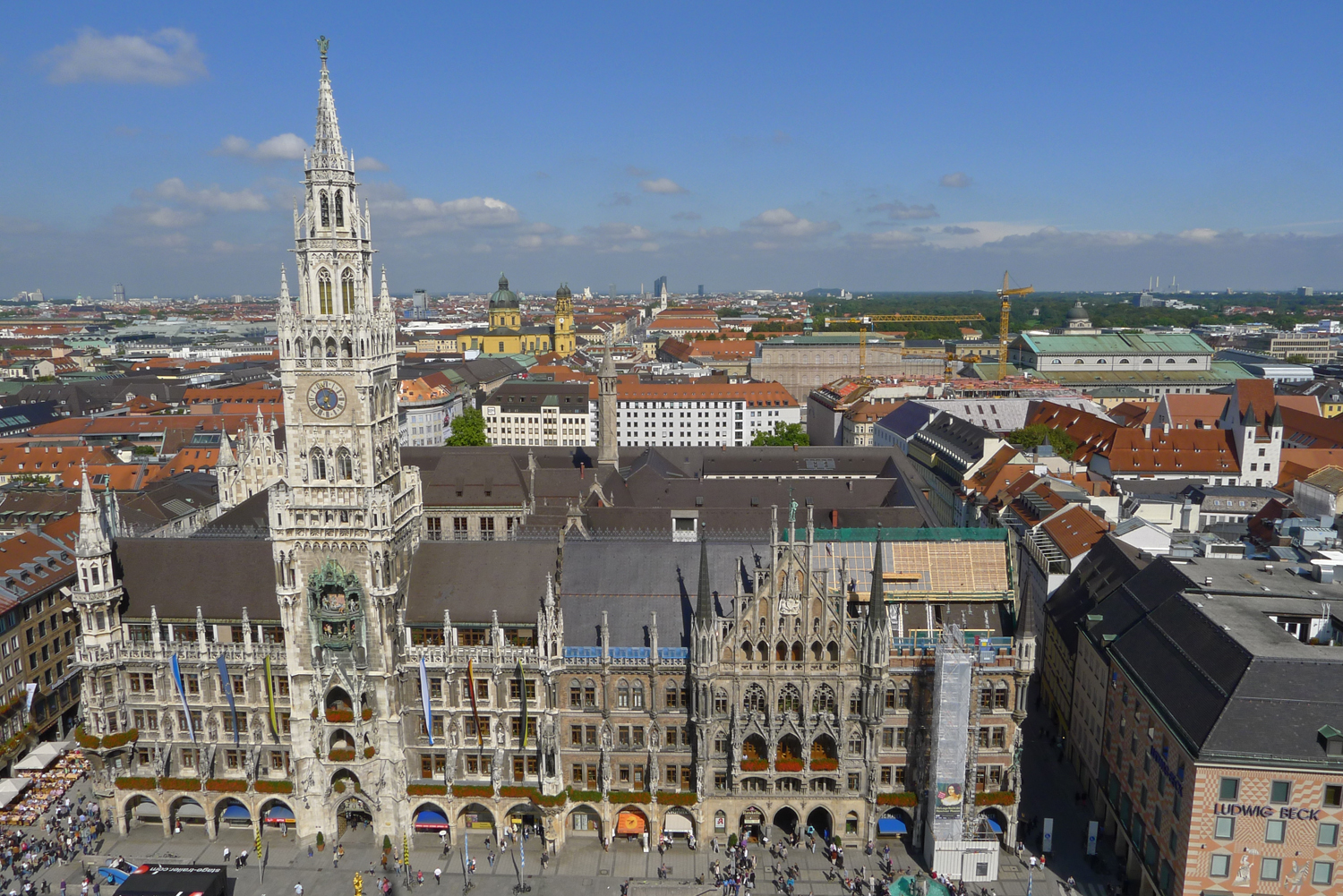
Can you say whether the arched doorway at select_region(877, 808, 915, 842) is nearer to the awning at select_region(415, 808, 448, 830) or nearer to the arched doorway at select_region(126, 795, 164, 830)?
the awning at select_region(415, 808, 448, 830)

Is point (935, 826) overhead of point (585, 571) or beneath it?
→ beneath

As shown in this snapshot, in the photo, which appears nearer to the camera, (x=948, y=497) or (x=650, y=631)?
(x=650, y=631)

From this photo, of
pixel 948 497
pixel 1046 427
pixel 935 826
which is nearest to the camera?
pixel 935 826

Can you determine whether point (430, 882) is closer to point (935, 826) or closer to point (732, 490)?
point (935, 826)

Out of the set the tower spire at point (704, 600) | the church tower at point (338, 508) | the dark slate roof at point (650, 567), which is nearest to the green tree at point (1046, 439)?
the dark slate roof at point (650, 567)

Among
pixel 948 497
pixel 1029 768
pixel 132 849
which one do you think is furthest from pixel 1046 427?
pixel 132 849

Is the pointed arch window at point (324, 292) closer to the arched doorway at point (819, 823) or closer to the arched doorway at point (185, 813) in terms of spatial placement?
the arched doorway at point (185, 813)
